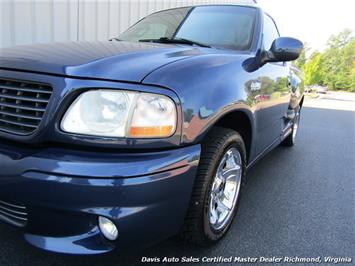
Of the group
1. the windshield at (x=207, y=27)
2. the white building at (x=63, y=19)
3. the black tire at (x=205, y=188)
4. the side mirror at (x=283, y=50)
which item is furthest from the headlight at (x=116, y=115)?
the white building at (x=63, y=19)

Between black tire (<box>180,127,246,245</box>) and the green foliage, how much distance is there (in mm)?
56073

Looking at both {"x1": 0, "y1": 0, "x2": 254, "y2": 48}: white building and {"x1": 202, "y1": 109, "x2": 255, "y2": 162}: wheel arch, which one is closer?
{"x1": 202, "y1": 109, "x2": 255, "y2": 162}: wheel arch

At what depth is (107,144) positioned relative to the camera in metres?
1.61

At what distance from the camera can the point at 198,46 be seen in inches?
103

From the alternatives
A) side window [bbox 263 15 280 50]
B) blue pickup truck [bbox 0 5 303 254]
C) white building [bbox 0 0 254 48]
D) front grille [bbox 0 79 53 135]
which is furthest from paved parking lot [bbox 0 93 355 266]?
white building [bbox 0 0 254 48]

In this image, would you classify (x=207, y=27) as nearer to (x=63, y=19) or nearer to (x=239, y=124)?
(x=239, y=124)

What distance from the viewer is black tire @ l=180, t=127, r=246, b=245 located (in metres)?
1.91

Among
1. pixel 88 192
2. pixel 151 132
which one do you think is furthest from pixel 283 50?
pixel 88 192

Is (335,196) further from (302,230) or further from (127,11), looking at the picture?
(127,11)

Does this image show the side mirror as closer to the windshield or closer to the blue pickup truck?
the windshield

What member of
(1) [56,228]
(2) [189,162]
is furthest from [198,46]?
(1) [56,228]

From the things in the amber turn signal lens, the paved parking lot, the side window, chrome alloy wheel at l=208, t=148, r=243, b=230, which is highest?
the side window

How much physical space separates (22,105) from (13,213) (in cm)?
53

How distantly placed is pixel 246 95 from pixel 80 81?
111cm
